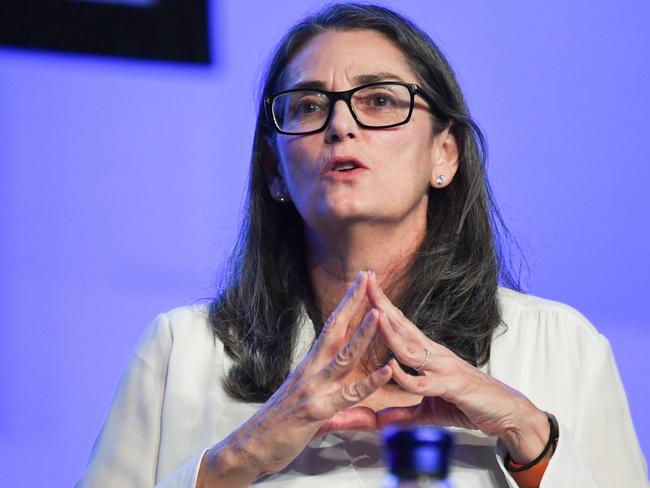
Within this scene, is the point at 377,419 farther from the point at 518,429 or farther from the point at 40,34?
the point at 40,34

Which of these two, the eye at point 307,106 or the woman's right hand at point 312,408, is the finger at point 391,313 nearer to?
the woman's right hand at point 312,408

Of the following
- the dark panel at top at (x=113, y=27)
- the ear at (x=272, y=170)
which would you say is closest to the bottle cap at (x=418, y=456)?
the ear at (x=272, y=170)

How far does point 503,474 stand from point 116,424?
0.68 m

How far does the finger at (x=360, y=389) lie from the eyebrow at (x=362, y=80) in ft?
1.90

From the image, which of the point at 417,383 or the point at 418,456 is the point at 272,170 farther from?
the point at 418,456

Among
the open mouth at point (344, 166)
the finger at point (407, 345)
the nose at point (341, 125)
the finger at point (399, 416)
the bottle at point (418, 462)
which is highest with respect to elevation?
the nose at point (341, 125)

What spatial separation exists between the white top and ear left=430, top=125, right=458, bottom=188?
24 cm

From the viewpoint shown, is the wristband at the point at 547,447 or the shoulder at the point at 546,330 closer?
the wristband at the point at 547,447

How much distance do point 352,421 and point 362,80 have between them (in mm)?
599

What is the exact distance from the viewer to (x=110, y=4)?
238 centimetres

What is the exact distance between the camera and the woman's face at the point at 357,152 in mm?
1687

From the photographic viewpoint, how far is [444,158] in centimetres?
190

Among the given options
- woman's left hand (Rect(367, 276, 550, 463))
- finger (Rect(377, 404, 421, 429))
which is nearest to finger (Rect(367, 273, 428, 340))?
woman's left hand (Rect(367, 276, 550, 463))

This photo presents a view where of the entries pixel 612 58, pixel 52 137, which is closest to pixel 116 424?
pixel 52 137
